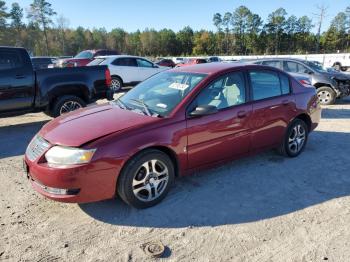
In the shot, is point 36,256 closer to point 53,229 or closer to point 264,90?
point 53,229

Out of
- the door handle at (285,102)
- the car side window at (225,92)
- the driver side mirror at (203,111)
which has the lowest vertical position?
the door handle at (285,102)

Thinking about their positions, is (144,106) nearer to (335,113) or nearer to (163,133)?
(163,133)

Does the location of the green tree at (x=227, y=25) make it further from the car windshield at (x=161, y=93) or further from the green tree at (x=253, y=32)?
the car windshield at (x=161, y=93)

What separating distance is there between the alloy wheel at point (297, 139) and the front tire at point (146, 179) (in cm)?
253

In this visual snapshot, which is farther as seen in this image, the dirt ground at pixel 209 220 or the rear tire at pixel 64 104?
the rear tire at pixel 64 104

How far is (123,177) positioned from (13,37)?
73613mm

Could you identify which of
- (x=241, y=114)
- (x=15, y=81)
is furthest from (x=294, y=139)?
(x=15, y=81)

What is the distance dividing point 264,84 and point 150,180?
8.04 ft

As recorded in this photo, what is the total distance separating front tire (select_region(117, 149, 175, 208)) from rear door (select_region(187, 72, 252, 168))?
1.32 ft

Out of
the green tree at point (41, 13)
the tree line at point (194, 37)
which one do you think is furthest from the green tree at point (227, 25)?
the green tree at point (41, 13)

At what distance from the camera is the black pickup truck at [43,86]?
7.46 metres

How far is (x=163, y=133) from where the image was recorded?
396 cm

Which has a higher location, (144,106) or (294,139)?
(144,106)

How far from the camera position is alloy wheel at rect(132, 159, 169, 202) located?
153 inches
